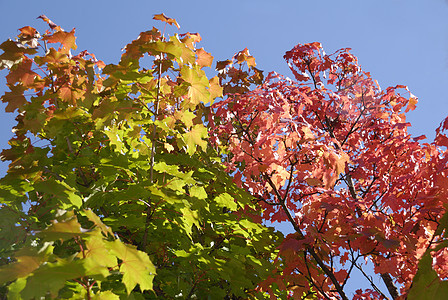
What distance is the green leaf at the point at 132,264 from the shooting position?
6.88 ft

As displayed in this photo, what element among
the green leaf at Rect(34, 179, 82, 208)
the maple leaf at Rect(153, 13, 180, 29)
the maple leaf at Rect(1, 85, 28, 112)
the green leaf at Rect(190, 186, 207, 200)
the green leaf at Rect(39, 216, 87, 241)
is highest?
the maple leaf at Rect(153, 13, 180, 29)

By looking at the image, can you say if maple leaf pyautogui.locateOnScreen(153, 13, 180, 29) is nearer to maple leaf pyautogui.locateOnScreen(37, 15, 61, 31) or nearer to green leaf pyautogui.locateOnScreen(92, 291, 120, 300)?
maple leaf pyautogui.locateOnScreen(37, 15, 61, 31)

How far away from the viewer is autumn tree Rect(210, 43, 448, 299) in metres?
3.75

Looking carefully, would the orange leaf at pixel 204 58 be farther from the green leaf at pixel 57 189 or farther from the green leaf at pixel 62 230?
the green leaf at pixel 62 230

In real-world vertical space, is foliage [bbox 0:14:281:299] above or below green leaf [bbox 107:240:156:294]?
above

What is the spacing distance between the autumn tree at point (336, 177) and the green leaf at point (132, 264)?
1.45 m

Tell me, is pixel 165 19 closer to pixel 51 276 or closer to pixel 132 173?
pixel 132 173

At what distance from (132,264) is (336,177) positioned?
234 cm

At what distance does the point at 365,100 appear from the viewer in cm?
616

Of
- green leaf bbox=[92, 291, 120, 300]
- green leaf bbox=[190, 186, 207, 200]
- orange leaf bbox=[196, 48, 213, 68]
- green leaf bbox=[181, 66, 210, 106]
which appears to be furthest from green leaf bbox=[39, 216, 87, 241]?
orange leaf bbox=[196, 48, 213, 68]

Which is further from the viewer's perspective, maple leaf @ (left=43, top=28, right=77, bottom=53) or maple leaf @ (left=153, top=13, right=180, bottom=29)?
maple leaf @ (left=43, top=28, right=77, bottom=53)

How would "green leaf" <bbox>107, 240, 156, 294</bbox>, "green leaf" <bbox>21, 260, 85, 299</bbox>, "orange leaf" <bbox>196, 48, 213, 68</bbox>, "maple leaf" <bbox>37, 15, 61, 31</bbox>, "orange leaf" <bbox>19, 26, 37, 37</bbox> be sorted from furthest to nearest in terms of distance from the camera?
"maple leaf" <bbox>37, 15, 61, 31</bbox>
"orange leaf" <bbox>19, 26, 37, 37</bbox>
"orange leaf" <bbox>196, 48, 213, 68</bbox>
"green leaf" <bbox>107, 240, 156, 294</bbox>
"green leaf" <bbox>21, 260, 85, 299</bbox>

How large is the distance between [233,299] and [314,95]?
3269 millimetres

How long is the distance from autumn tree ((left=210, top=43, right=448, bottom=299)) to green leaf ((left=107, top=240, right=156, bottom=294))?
4.75ft
